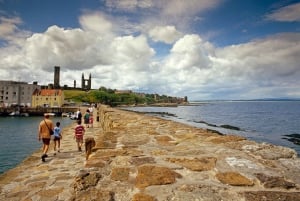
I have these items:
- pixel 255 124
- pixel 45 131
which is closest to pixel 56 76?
pixel 255 124

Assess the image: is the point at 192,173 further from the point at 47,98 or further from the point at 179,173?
the point at 47,98

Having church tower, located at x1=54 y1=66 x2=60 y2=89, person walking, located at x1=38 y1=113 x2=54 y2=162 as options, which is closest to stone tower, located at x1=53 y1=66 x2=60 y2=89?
church tower, located at x1=54 y1=66 x2=60 y2=89

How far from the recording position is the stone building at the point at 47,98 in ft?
283

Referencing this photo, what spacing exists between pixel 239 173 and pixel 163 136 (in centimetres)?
273

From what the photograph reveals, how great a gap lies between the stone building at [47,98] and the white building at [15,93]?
2004 millimetres

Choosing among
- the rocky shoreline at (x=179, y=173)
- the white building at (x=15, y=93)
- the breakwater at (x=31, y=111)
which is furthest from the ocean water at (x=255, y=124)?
the white building at (x=15, y=93)

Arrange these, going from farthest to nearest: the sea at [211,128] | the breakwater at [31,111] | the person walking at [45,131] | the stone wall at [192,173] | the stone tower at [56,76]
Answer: the stone tower at [56,76] → the breakwater at [31,111] → the sea at [211,128] → the person walking at [45,131] → the stone wall at [192,173]

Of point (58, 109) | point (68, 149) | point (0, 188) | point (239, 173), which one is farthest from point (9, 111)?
point (239, 173)

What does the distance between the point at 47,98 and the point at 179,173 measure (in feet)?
305

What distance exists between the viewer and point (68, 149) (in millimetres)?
10250

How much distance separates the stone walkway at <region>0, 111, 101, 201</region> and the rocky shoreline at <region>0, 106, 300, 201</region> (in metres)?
0.03

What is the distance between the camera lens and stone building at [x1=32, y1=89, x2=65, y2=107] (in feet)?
283

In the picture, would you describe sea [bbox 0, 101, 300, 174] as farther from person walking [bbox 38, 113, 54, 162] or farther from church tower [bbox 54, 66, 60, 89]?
church tower [bbox 54, 66, 60, 89]

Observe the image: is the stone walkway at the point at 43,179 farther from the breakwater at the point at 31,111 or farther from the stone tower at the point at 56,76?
the stone tower at the point at 56,76
